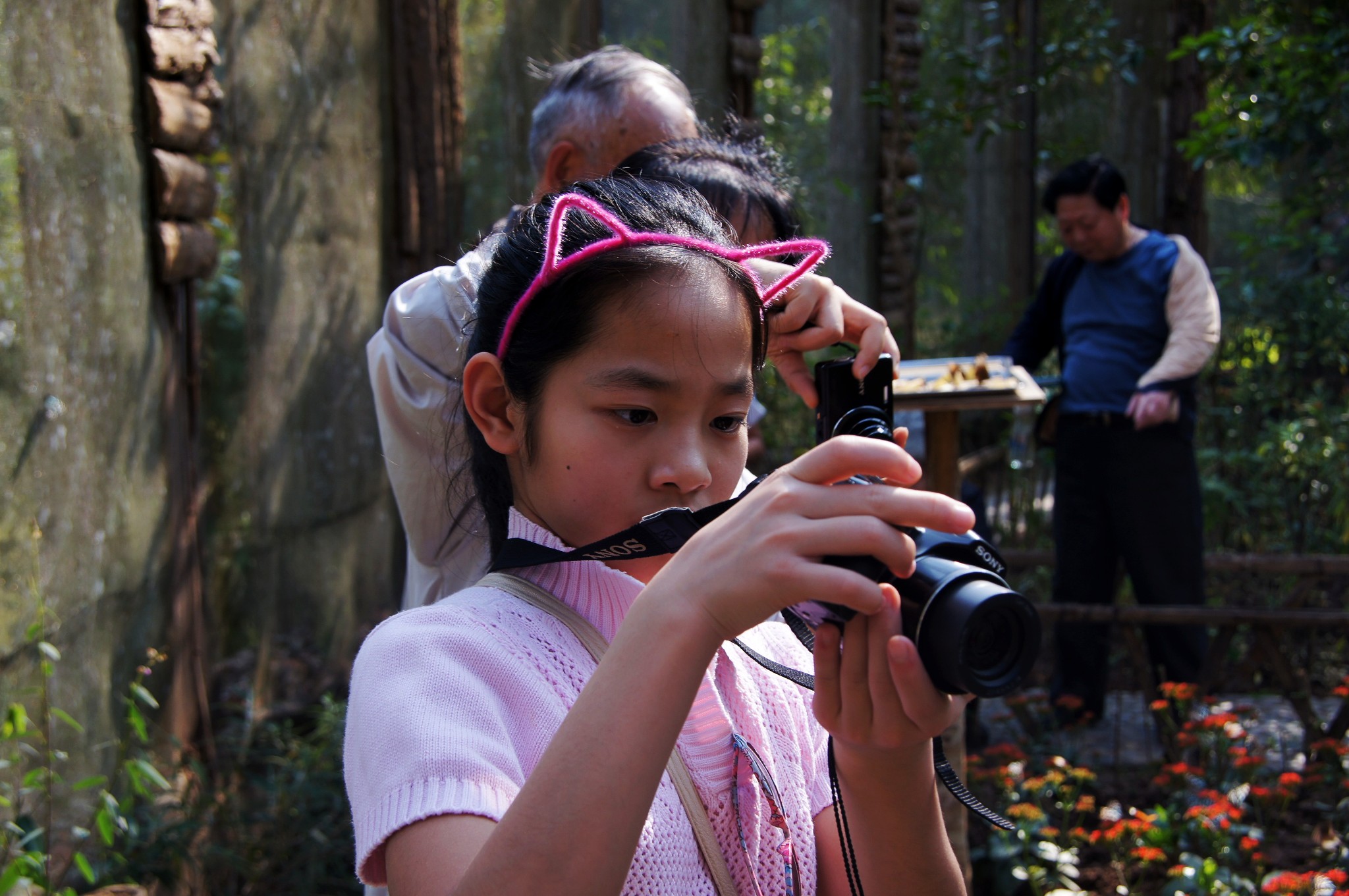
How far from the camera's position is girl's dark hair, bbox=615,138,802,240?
2152 mm

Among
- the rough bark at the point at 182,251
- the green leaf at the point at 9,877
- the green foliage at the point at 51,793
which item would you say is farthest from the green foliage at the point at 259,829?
the rough bark at the point at 182,251

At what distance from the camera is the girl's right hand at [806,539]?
0.89m

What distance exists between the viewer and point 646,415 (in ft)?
3.89

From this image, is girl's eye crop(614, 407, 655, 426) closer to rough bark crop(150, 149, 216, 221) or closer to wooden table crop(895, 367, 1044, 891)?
wooden table crop(895, 367, 1044, 891)

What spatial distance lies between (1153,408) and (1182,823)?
1697 millimetres

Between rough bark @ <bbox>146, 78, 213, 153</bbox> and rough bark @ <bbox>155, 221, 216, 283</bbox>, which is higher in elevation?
rough bark @ <bbox>146, 78, 213, 153</bbox>

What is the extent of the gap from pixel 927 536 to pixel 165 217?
2.77 meters

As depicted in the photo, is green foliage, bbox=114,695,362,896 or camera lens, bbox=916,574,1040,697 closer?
camera lens, bbox=916,574,1040,697

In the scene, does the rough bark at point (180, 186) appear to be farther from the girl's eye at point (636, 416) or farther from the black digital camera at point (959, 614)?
the black digital camera at point (959, 614)

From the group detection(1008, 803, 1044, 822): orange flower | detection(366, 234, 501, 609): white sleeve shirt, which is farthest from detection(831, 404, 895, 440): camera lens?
detection(1008, 803, 1044, 822): orange flower

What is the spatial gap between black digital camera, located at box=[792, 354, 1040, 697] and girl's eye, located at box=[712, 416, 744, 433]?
28cm

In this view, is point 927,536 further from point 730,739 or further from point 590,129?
point 590,129

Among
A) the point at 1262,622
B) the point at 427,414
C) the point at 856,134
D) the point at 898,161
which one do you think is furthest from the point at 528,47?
the point at 427,414

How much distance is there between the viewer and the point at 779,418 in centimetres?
622
